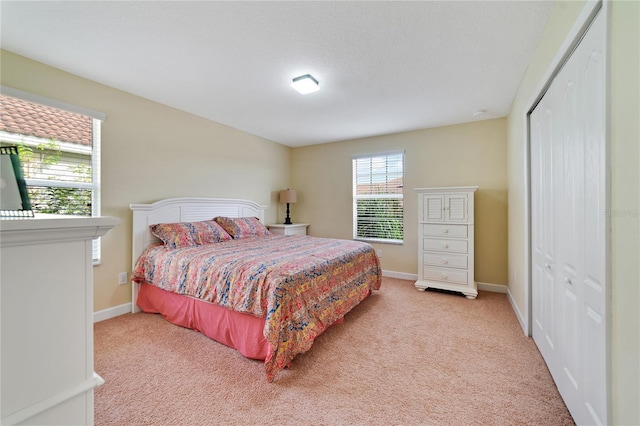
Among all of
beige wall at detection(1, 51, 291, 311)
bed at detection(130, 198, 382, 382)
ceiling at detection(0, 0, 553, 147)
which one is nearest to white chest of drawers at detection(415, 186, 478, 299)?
bed at detection(130, 198, 382, 382)

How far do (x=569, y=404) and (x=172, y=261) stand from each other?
310 cm

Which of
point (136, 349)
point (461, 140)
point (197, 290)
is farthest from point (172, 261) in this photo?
point (461, 140)

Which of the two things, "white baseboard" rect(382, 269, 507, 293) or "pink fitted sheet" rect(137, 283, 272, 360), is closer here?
"pink fitted sheet" rect(137, 283, 272, 360)

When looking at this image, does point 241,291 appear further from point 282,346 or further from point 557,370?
point 557,370

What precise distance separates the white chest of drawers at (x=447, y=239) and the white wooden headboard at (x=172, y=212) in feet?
9.00

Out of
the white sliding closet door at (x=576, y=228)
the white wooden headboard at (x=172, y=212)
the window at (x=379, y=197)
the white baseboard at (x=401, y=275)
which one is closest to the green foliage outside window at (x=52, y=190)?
the white wooden headboard at (x=172, y=212)

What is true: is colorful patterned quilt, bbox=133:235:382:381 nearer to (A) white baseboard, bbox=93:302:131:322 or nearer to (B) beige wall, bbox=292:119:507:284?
(A) white baseboard, bbox=93:302:131:322

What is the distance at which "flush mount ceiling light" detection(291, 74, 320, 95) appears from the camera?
2455mm

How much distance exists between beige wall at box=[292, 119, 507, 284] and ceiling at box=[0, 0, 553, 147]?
66 cm

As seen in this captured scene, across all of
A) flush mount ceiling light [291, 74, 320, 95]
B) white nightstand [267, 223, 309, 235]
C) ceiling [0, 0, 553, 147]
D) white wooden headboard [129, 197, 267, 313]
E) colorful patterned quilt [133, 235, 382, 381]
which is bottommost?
colorful patterned quilt [133, 235, 382, 381]

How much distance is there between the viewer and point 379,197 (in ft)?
14.8

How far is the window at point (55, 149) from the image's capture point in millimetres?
2221

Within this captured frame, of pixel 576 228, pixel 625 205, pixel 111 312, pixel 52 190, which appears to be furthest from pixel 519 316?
pixel 52 190

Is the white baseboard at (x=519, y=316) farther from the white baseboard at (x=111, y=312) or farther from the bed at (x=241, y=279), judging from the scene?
the white baseboard at (x=111, y=312)
